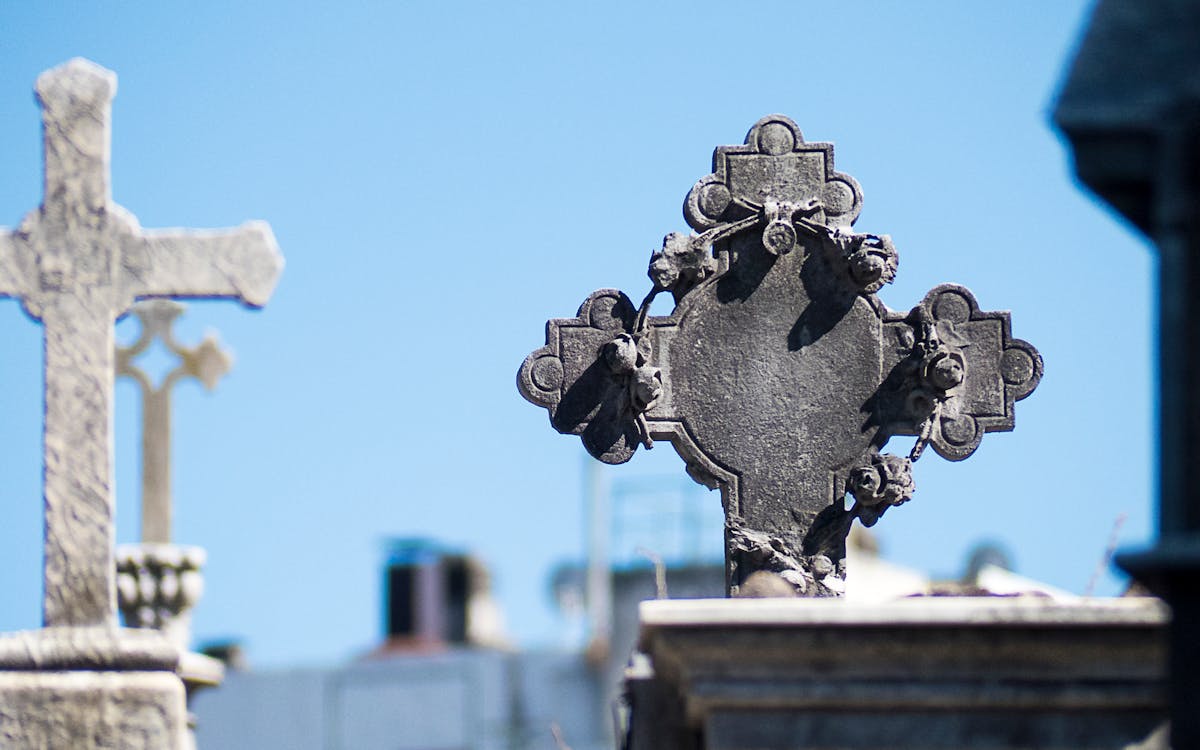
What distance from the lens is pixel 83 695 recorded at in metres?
7.23

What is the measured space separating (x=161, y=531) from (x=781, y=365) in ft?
16.6

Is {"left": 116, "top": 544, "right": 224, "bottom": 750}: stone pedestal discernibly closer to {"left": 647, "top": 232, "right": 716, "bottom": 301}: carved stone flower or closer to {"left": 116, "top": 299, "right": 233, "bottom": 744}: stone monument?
{"left": 116, "top": 299, "right": 233, "bottom": 744}: stone monument

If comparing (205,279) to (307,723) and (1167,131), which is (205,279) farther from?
(307,723)

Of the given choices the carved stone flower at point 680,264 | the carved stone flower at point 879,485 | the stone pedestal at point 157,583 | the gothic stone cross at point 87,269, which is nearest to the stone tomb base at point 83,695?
the gothic stone cross at point 87,269

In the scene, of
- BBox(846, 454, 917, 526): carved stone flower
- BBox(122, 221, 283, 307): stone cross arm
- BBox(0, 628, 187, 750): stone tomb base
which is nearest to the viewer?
BBox(0, 628, 187, 750): stone tomb base

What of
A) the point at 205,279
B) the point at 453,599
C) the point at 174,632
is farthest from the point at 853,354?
the point at 453,599

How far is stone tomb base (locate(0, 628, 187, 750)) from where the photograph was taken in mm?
7219

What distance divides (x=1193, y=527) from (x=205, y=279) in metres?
4.15

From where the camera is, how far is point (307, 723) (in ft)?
110

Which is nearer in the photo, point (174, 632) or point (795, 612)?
point (795, 612)

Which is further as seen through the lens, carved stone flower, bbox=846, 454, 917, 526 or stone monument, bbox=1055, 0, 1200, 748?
carved stone flower, bbox=846, 454, 917, 526

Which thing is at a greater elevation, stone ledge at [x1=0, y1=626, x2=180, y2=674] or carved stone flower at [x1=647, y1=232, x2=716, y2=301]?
carved stone flower at [x1=647, y1=232, x2=716, y2=301]

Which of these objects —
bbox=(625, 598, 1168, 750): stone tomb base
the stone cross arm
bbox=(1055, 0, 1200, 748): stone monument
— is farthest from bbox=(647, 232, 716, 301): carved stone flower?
bbox=(1055, 0, 1200, 748): stone monument

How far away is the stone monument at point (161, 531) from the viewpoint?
39.7ft
